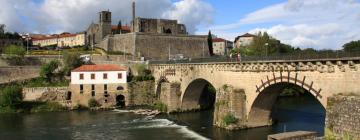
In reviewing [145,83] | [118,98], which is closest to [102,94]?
[118,98]

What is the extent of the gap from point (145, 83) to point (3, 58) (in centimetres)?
2559

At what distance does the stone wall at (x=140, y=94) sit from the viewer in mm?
61000

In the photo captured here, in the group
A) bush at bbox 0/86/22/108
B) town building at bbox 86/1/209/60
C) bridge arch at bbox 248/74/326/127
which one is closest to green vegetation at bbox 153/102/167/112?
bridge arch at bbox 248/74/326/127

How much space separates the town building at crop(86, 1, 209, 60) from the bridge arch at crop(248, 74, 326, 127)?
4319 centimetres

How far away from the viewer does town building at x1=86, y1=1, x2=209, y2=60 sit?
8219 cm

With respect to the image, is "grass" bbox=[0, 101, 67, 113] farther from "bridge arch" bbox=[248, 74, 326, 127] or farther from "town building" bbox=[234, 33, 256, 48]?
"town building" bbox=[234, 33, 256, 48]

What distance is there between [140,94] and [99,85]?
6.01m

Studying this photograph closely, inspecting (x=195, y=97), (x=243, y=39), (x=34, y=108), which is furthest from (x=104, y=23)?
(x=243, y=39)

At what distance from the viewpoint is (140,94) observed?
61906 mm

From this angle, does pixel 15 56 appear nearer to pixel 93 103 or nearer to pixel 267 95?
pixel 93 103

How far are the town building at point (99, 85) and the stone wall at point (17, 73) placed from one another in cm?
1090

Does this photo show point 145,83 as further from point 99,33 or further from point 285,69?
point 99,33

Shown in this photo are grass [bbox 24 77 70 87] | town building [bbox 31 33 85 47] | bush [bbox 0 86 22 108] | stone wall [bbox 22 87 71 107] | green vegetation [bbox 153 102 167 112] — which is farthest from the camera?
town building [bbox 31 33 85 47]

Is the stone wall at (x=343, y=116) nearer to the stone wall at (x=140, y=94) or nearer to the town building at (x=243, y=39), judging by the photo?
the stone wall at (x=140, y=94)
